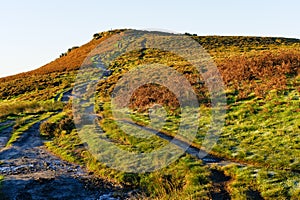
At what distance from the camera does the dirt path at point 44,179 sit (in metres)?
17.2

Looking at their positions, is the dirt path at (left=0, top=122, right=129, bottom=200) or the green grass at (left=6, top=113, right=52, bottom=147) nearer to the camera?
the dirt path at (left=0, top=122, right=129, bottom=200)

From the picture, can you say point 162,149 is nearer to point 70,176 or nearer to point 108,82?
point 70,176

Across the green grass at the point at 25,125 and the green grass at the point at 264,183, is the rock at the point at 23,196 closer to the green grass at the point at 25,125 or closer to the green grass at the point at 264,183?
the green grass at the point at 264,183

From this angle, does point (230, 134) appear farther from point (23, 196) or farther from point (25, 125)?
point (25, 125)

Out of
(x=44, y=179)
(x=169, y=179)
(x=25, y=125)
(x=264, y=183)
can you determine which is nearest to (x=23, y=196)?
(x=44, y=179)

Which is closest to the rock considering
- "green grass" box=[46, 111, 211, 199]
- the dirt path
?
the dirt path

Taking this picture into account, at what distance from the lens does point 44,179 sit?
18562 mm

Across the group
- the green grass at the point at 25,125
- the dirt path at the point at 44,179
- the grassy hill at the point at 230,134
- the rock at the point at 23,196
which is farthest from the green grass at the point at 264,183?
the green grass at the point at 25,125

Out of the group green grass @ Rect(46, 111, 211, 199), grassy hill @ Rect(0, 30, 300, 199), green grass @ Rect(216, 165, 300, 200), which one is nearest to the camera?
green grass @ Rect(216, 165, 300, 200)

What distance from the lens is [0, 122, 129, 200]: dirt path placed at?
56.3 ft

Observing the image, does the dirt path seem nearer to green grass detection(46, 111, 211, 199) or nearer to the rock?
the rock

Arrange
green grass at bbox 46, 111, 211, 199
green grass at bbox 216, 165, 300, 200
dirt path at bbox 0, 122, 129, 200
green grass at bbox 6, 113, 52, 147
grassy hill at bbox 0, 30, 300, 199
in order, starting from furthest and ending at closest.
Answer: green grass at bbox 6, 113, 52, 147
dirt path at bbox 0, 122, 129, 200
grassy hill at bbox 0, 30, 300, 199
green grass at bbox 46, 111, 211, 199
green grass at bbox 216, 165, 300, 200

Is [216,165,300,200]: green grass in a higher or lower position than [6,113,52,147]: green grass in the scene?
lower

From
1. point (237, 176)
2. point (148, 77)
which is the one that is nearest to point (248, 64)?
point (148, 77)
